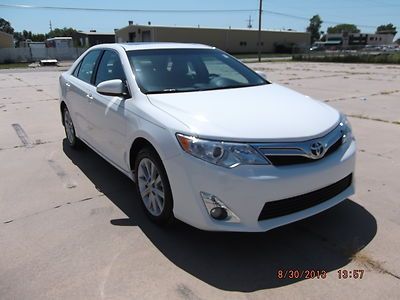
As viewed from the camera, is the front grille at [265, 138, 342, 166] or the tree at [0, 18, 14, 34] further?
the tree at [0, 18, 14, 34]

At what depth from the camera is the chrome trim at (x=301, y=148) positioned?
2.76 m

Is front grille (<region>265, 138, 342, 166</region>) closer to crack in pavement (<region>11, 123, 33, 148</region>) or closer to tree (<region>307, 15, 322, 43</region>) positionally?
crack in pavement (<region>11, 123, 33, 148</region>)

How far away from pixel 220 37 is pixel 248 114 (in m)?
61.0

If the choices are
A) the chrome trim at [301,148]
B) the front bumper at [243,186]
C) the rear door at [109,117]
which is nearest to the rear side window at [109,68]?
the rear door at [109,117]

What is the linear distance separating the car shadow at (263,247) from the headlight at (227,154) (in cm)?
79

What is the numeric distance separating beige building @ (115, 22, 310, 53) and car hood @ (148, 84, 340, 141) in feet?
163

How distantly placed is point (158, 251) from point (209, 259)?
42cm

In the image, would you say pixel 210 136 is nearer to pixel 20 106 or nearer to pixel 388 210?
pixel 388 210

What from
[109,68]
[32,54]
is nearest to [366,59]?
[109,68]

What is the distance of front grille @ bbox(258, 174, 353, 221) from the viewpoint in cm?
280

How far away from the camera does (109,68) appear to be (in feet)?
14.6

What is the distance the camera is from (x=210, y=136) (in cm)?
282

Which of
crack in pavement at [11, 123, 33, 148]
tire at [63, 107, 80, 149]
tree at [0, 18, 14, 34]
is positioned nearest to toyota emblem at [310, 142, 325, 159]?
tire at [63, 107, 80, 149]

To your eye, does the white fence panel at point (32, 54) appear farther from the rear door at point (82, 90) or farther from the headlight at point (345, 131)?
the headlight at point (345, 131)
